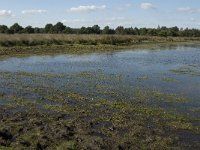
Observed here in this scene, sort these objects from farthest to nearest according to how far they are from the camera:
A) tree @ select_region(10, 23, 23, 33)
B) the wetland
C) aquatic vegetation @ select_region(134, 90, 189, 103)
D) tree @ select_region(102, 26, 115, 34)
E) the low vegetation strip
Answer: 1. tree @ select_region(102, 26, 115, 34)
2. tree @ select_region(10, 23, 23, 33)
3. the low vegetation strip
4. aquatic vegetation @ select_region(134, 90, 189, 103)
5. the wetland

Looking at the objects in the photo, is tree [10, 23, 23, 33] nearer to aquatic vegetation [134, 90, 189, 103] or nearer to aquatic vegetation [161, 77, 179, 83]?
aquatic vegetation [161, 77, 179, 83]

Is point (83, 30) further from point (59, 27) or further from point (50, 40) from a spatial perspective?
point (50, 40)

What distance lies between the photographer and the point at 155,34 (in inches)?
4948

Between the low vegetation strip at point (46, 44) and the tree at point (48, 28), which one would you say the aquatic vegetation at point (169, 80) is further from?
the tree at point (48, 28)

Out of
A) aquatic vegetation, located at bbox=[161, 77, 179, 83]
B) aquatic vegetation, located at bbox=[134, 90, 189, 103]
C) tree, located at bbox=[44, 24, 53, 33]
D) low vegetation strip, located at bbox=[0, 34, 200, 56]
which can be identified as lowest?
aquatic vegetation, located at bbox=[161, 77, 179, 83]

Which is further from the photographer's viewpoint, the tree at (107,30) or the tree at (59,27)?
the tree at (107,30)

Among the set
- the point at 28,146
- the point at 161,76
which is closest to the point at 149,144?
the point at 28,146

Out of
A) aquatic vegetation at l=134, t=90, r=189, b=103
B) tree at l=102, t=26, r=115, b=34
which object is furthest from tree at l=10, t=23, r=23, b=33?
aquatic vegetation at l=134, t=90, r=189, b=103

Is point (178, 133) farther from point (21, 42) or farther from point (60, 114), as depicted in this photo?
point (21, 42)

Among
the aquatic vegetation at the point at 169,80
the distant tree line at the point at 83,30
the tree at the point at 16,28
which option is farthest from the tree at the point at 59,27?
the aquatic vegetation at the point at 169,80

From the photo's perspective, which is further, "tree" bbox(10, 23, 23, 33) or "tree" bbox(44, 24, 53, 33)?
"tree" bbox(44, 24, 53, 33)

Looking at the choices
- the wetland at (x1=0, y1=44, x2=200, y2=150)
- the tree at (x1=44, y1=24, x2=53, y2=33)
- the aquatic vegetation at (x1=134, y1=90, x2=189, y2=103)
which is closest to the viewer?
the wetland at (x1=0, y1=44, x2=200, y2=150)

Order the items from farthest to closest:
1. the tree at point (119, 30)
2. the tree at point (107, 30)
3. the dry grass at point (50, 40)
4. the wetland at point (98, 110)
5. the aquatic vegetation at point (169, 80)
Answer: the tree at point (119, 30), the tree at point (107, 30), the dry grass at point (50, 40), the aquatic vegetation at point (169, 80), the wetland at point (98, 110)

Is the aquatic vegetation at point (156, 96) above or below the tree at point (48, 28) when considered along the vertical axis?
below
